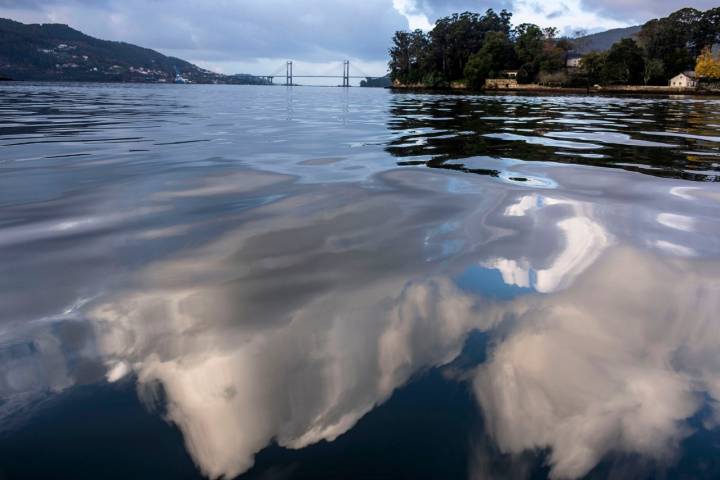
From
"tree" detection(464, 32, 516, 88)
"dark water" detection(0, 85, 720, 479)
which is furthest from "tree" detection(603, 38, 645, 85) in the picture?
"dark water" detection(0, 85, 720, 479)

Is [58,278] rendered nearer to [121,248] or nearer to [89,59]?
[121,248]

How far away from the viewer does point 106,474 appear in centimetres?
115

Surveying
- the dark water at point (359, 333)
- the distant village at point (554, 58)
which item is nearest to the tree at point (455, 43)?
the distant village at point (554, 58)

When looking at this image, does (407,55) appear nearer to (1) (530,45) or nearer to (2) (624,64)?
(1) (530,45)

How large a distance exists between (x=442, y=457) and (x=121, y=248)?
2448 millimetres

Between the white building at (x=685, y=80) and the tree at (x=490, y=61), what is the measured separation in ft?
94.6

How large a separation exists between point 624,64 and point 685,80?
9830mm

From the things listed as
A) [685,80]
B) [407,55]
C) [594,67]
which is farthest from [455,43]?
[685,80]

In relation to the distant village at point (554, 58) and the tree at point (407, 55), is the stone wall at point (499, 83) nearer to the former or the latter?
the distant village at point (554, 58)

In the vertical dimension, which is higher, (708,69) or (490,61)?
(490,61)

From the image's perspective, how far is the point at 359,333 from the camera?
1893mm

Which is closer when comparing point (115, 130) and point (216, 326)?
point (216, 326)

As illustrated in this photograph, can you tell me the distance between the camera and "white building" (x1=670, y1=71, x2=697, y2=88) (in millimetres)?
73500

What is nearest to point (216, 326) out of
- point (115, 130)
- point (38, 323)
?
point (38, 323)
